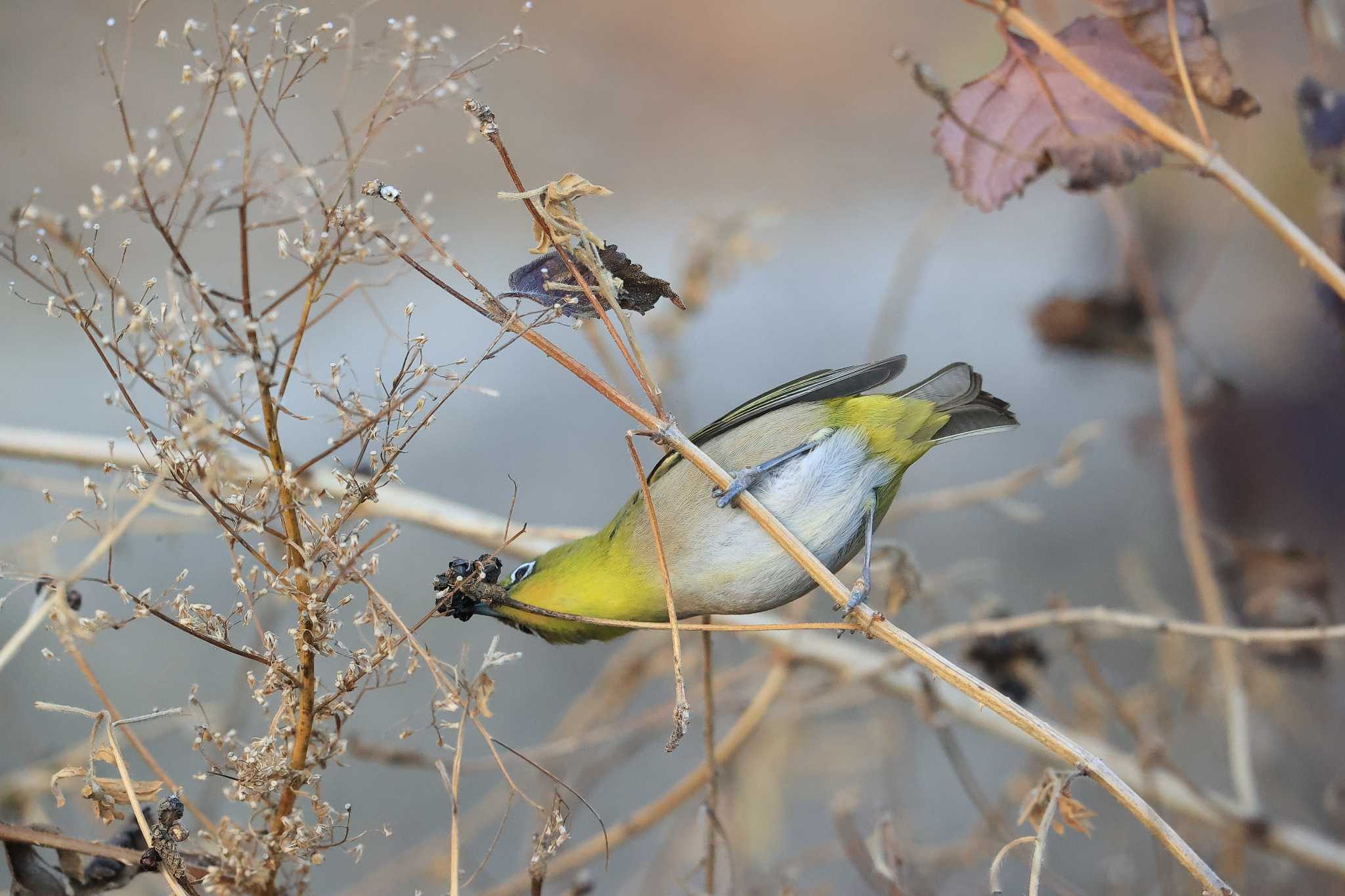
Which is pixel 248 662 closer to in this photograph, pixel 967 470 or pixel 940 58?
pixel 967 470

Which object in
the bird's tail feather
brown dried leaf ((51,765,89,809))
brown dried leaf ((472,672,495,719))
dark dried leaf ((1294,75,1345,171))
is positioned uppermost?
dark dried leaf ((1294,75,1345,171))

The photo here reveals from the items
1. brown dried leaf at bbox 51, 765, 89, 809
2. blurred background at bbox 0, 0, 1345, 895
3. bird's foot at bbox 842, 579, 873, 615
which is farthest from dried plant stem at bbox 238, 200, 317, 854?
blurred background at bbox 0, 0, 1345, 895

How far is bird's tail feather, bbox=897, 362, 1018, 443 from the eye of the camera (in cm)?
150

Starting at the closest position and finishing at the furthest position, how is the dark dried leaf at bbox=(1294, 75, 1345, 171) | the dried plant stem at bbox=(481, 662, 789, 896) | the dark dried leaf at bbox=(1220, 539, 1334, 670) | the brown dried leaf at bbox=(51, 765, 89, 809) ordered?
the brown dried leaf at bbox=(51, 765, 89, 809), the dark dried leaf at bbox=(1294, 75, 1345, 171), the dried plant stem at bbox=(481, 662, 789, 896), the dark dried leaf at bbox=(1220, 539, 1334, 670)

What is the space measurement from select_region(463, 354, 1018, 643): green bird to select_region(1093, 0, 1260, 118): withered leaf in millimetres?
473

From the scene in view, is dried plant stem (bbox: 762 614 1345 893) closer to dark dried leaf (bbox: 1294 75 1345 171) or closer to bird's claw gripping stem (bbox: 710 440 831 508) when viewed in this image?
bird's claw gripping stem (bbox: 710 440 831 508)

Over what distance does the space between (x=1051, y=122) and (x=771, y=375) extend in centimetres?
214

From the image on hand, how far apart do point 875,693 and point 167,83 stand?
3017mm

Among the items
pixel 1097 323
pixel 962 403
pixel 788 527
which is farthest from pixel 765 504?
A: pixel 1097 323

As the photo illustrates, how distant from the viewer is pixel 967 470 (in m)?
3.60

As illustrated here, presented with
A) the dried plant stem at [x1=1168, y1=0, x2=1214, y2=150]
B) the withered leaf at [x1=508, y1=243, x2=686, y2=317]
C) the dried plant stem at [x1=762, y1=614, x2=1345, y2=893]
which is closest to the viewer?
the withered leaf at [x1=508, y1=243, x2=686, y2=317]

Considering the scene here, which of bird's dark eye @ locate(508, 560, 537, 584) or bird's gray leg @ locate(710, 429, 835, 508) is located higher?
bird's gray leg @ locate(710, 429, 835, 508)

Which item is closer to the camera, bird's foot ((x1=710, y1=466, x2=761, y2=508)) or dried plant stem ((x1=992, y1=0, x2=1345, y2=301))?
bird's foot ((x1=710, y1=466, x2=761, y2=508))

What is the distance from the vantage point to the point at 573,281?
3.59 ft
